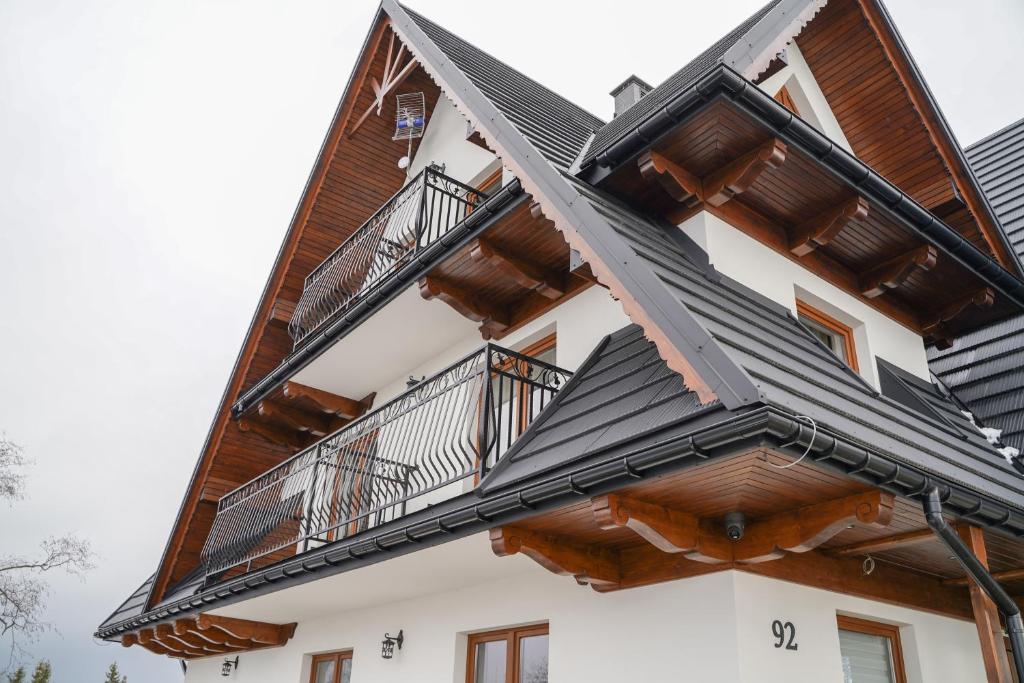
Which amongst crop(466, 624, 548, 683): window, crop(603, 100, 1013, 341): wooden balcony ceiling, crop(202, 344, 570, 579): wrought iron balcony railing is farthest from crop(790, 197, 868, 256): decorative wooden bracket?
crop(466, 624, 548, 683): window

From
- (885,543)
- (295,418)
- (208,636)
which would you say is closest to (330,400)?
(295,418)

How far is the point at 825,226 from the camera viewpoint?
6602mm

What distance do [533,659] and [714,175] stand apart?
12.7 ft

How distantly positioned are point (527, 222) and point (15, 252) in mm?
43945

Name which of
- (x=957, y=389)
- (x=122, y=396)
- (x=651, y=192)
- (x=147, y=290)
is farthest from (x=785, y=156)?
(x=147, y=290)

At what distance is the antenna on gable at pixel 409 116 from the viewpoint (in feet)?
35.8

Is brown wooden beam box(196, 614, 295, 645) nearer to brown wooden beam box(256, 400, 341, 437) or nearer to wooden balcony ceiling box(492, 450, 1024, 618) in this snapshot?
brown wooden beam box(256, 400, 341, 437)

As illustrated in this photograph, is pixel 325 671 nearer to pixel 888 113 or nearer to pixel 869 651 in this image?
pixel 869 651

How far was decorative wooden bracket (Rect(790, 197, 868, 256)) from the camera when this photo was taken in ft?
21.0

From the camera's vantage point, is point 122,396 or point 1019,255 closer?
point 1019,255

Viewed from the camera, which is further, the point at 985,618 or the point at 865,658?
the point at 865,658

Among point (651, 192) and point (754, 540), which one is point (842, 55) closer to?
point (651, 192)

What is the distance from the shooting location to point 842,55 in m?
8.26

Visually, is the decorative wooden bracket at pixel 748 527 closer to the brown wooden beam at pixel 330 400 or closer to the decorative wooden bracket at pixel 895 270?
the decorative wooden bracket at pixel 895 270
